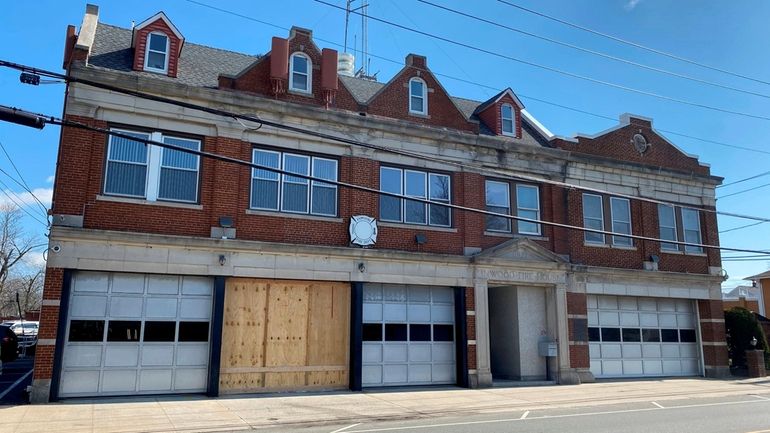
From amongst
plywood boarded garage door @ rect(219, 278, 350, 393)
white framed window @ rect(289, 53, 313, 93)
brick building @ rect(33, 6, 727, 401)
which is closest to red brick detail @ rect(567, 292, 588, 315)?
brick building @ rect(33, 6, 727, 401)

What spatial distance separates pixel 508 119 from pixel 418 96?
156 inches

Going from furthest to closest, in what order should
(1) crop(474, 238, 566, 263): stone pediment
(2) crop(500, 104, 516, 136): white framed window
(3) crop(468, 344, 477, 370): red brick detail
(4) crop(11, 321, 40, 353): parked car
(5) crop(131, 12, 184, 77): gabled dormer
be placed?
1. (4) crop(11, 321, 40, 353): parked car
2. (2) crop(500, 104, 516, 136): white framed window
3. (1) crop(474, 238, 566, 263): stone pediment
4. (3) crop(468, 344, 477, 370): red brick detail
5. (5) crop(131, 12, 184, 77): gabled dormer

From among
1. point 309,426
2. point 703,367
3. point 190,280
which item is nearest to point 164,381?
point 190,280

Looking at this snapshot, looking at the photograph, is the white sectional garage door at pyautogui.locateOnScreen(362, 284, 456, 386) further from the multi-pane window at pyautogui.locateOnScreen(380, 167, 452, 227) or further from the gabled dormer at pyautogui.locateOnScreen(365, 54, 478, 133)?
the gabled dormer at pyautogui.locateOnScreen(365, 54, 478, 133)

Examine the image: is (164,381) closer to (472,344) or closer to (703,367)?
(472,344)

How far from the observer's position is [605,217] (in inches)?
901

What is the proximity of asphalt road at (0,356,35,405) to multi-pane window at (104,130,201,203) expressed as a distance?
5.43 m

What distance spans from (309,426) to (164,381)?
5.43 m

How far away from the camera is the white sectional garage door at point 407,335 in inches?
718

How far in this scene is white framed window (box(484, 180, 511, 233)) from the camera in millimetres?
20828

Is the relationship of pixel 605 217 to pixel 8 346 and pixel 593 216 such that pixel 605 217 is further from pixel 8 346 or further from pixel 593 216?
pixel 8 346

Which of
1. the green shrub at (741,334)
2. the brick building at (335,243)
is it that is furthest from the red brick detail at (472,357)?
the green shrub at (741,334)

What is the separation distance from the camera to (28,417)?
39.8 ft

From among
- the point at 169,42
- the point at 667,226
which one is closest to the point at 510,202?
the point at 667,226
